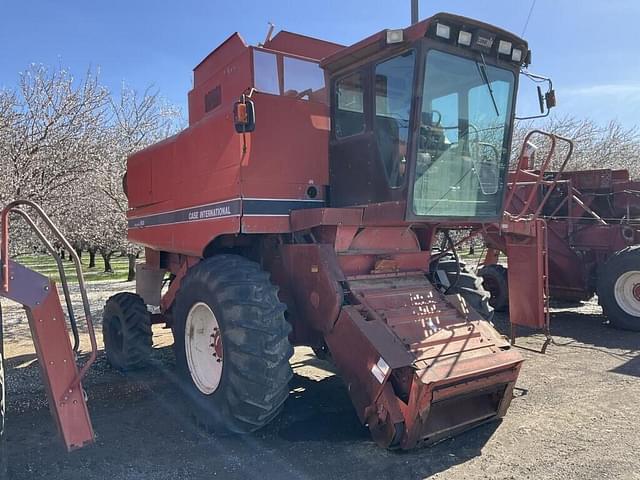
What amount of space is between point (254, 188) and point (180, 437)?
6.80ft

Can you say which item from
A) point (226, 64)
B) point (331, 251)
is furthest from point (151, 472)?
point (226, 64)

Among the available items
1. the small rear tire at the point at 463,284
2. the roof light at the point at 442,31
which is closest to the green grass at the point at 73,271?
the small rear tire at the point at 463,284

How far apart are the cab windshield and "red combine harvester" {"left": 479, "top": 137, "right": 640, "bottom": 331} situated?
3.80 metres

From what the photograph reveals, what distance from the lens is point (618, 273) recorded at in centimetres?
819

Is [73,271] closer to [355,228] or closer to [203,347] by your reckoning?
[203,347]

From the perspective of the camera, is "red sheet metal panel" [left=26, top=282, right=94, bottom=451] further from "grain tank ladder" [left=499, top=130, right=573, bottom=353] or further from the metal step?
"grain tank ladder" [left=499, top=130, right=573, bottom=353]

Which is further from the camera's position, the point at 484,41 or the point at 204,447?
the point at 484,41

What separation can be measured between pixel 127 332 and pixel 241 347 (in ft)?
8.84

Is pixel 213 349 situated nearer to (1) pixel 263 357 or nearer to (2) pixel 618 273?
(1) pixel 263 357

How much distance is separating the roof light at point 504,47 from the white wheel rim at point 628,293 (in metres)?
5.20

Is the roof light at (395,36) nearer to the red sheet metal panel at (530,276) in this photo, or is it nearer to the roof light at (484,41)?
the roof light at (484,41)

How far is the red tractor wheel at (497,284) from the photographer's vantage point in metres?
9.45

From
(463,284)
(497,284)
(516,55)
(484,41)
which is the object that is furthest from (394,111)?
(497,284)

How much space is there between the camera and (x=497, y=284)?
31.4 feet
